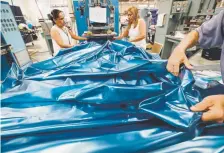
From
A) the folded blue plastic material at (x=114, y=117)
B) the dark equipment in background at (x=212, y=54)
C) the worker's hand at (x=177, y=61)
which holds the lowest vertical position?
the dark equipment in background at (x=212, y=54)

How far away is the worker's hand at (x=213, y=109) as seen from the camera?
0.53m

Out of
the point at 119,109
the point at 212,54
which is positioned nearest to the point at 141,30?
the point at 119,109

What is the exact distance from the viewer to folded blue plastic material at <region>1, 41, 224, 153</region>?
0.52 m

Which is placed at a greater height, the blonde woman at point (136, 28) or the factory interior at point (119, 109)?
the blonde woman at point (136, 28)

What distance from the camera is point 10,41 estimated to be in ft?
7.03

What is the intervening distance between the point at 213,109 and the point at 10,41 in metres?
2.72

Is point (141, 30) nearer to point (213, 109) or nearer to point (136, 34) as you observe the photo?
point (136, 34)

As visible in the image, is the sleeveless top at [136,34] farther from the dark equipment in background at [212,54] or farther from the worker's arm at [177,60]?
the dark equipment in background at [212,54]

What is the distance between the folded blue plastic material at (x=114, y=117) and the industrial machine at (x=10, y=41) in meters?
1.17

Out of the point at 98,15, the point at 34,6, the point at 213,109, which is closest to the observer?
the point at 213,109

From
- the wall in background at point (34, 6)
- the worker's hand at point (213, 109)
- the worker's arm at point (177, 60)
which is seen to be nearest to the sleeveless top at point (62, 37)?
the worker's arm at point (177, 60)

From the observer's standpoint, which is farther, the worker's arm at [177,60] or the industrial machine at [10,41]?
the industrial machine at [10,41]

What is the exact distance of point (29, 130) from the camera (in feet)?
1.75

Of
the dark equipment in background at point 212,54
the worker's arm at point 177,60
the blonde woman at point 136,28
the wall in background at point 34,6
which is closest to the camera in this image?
the worker's arm at point 177,60
